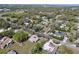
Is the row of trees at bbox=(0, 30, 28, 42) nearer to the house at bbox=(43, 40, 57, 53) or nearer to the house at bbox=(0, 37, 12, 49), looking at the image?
the house at bbox=(0, 37, 12, 49)

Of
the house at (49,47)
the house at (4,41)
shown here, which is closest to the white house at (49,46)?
the house at (49,47)

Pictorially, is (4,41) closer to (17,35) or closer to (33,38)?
(17,35)

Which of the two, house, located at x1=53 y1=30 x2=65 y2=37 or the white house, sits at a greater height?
house, located at x1=53 y1=30 x2=65 y2=37

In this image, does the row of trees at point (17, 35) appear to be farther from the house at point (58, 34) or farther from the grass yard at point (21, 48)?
the house at point (58, 34)

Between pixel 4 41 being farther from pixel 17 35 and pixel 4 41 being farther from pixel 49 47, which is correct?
pixel 49 47

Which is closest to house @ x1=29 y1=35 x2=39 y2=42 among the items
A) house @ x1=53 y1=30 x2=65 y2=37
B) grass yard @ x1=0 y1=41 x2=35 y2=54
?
grass yard @ x1=0 y1=41 x2=35 y2=54

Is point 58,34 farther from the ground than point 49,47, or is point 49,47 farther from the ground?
point 58,34

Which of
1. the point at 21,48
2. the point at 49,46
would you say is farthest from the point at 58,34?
the point at 21,48

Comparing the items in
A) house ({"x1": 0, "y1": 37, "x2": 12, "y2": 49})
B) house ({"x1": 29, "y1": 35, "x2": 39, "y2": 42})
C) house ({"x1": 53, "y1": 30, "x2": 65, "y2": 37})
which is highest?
house ({"x1": 53, "y1": 30, "x2": 65, "y2": 37})
